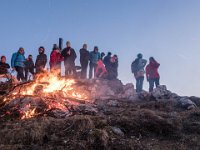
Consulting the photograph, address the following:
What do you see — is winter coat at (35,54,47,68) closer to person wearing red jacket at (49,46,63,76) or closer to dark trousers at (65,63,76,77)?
person wearing red jacket at (49,46,63,76)

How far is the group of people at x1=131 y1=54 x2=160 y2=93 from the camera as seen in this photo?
19.6 m

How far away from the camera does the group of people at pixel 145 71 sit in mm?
19562

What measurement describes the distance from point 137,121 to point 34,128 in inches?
139

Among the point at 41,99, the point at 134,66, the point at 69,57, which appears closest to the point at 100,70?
the point at 134,66

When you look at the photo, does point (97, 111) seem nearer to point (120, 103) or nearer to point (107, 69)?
point (120, 103)

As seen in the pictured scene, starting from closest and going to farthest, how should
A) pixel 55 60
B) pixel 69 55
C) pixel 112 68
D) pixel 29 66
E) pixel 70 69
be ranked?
pixel 55 60, pixel 69 55, pixel 29 66, pixel 70 69, pixel 112 68

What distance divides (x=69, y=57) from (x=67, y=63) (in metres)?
0.41

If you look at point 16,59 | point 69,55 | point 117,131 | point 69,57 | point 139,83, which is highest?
point 69,55

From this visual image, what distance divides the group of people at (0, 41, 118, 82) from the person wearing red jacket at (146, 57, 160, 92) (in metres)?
A: 2.44

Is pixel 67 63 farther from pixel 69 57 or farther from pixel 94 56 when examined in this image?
pixel 94 56

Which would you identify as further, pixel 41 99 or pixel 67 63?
pixel 67 63

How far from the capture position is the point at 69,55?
18125 millimetres

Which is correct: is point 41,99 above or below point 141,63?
below

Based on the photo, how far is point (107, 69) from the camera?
2094 centimetres
